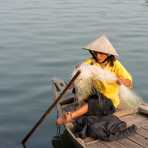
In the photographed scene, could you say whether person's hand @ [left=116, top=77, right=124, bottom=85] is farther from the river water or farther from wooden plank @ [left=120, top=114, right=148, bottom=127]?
the river water

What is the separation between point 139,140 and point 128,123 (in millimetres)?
764

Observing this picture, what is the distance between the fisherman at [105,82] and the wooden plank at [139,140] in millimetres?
636

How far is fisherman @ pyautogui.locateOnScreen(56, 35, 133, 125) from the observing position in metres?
7.60

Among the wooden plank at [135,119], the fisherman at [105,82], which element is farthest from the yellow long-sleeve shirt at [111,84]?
the wooden plank at [135,119]

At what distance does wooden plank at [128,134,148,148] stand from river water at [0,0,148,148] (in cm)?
201

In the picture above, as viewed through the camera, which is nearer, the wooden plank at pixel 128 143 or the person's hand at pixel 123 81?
the wooden plank at pixel 128 143

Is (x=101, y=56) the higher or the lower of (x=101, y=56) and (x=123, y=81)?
the higher

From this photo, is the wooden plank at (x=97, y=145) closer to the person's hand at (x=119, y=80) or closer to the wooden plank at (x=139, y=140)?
the wooden plank at (x=139, y=140)

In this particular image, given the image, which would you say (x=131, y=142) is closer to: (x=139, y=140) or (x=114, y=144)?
(x=139, y=140)

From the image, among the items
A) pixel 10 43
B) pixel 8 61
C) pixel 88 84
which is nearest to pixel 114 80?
pixel 88 84

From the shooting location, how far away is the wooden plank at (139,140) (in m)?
7.16

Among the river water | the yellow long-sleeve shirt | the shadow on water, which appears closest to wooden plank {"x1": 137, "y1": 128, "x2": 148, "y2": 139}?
the yellow long-sleeve shirt

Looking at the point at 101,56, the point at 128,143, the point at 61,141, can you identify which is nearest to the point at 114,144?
the point at 128,143

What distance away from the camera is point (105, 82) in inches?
299
